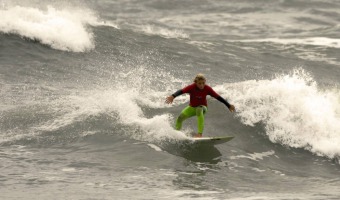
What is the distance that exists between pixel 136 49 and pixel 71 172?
12.9 m

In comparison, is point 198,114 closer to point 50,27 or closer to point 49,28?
point 49,28

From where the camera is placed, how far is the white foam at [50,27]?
23.3m

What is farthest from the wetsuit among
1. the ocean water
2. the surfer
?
the ocean water

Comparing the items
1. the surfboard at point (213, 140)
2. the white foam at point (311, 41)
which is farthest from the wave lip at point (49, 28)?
the surfboard at point (213, 140)

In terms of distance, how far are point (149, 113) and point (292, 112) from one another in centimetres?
340

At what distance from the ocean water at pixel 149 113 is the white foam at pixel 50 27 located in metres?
0.05

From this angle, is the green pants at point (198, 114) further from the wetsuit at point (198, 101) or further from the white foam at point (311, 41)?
the white foam at point (311, 41)

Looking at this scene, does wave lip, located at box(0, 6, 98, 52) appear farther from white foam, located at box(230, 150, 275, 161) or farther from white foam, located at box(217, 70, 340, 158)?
white foam, located at box(230, 150, 275, 161)

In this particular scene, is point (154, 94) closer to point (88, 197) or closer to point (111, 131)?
point (111, 131)

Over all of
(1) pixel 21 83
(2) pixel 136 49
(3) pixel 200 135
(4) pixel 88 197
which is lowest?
(4) pixel 88 197

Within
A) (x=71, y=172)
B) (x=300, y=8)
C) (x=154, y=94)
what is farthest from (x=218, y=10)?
(x=71, y=172)

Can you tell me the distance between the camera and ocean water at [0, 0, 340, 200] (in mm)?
11812

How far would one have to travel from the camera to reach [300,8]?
36.6m

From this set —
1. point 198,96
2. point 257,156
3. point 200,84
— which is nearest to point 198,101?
point 198,96
